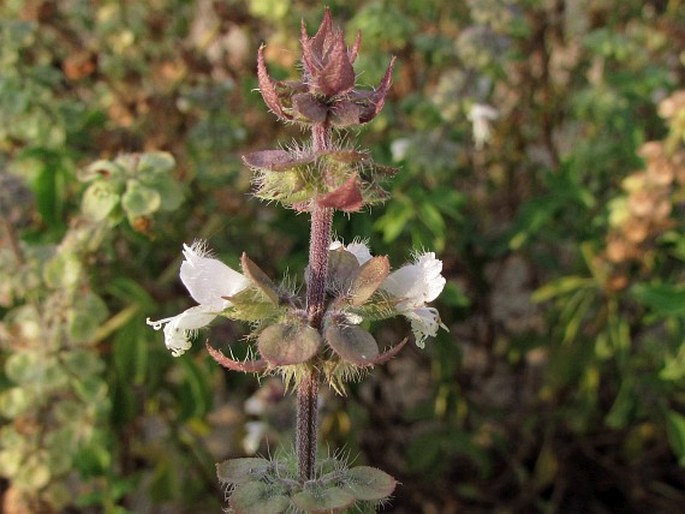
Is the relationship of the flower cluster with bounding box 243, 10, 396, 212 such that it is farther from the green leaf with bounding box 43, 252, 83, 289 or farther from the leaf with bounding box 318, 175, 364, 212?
the green leaf with bounding box 43, 252, 83, 289

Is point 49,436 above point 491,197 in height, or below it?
below

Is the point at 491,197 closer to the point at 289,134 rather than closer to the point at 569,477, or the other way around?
the point at 289,134

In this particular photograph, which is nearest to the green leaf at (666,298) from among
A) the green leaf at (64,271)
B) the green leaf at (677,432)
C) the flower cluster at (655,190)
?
Result: the flower cluster at (655,190)

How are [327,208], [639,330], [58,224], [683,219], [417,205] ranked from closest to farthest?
[327,208], [58,224], [417,205], [683,219], [639,330]

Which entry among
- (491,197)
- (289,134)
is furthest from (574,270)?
(289,134)

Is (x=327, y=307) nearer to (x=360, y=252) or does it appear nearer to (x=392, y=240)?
(x=360, y=252)

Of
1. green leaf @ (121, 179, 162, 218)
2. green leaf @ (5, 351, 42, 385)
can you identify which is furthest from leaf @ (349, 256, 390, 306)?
green leaf @ (5, 351, 42, 385)
